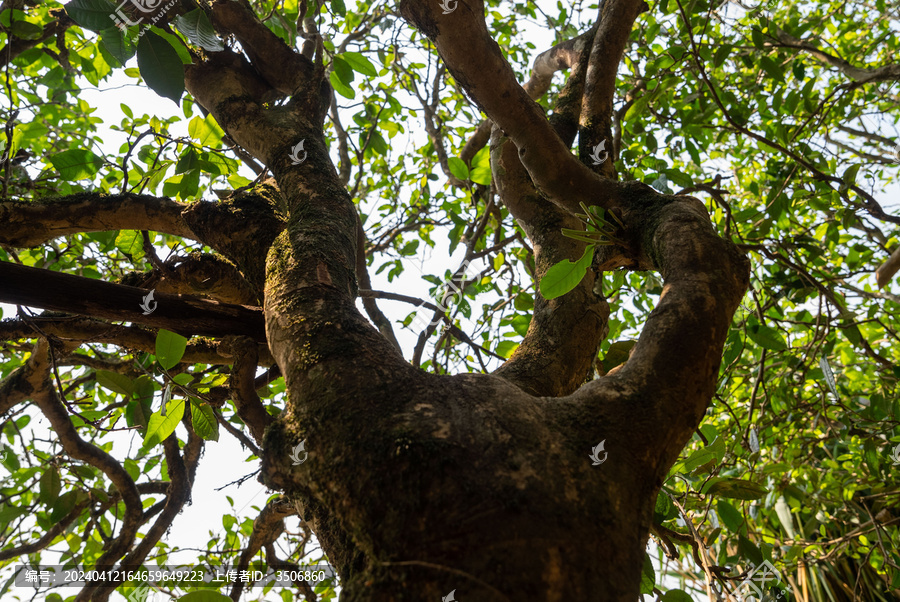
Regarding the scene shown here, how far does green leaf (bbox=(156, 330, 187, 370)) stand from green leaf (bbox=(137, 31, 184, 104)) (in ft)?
1.90

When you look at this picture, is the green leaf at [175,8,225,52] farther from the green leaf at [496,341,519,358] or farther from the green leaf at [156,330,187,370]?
Answer: the green leaf at [496,341,519,358]

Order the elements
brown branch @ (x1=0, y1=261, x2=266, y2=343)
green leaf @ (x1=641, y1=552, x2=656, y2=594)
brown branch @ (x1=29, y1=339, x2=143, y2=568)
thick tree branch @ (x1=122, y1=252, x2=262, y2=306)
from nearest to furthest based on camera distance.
→ 1. brown branch @ (x1=0, y1=261, x2=266, y2=343)
2. green leaf @ (x1=641, y1=552, x2=656, y2=594)
3. thick tree branch @ (x1=122, y1=252, x2=262, y2=306)
4. brown branch @ (x1=29, y1=339, x2=143, y2=568)

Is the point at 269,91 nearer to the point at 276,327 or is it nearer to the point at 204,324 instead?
the point at 204,324

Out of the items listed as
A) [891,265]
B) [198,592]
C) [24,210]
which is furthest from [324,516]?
[891,265]

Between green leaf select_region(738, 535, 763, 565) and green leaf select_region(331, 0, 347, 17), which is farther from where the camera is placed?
green leaf select_region(331, 0, 347, 17)

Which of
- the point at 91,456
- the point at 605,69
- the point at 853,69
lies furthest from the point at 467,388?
the point at 853,69

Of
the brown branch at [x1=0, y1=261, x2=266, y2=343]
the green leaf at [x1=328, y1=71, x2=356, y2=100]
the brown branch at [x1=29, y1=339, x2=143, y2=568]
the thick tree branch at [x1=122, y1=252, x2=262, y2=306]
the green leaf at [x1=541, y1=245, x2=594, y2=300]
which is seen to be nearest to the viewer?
the brown branch at [x1=0, y1=261, x2=266, y2=343]

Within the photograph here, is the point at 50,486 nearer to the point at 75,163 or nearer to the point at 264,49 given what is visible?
the point at 75,163

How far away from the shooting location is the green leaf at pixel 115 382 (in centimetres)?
158

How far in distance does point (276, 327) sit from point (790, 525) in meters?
4.67

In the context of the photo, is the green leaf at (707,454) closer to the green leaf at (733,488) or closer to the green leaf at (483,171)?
the green leaf at (733,488)

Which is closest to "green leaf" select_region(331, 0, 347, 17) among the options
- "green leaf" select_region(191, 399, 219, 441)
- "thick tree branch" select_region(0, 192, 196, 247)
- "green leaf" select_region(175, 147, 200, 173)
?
"green leaf" select_region(175, 147, 200, 173)

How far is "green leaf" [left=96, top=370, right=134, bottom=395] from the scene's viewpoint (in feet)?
5.18

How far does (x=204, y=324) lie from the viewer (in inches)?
49.7
